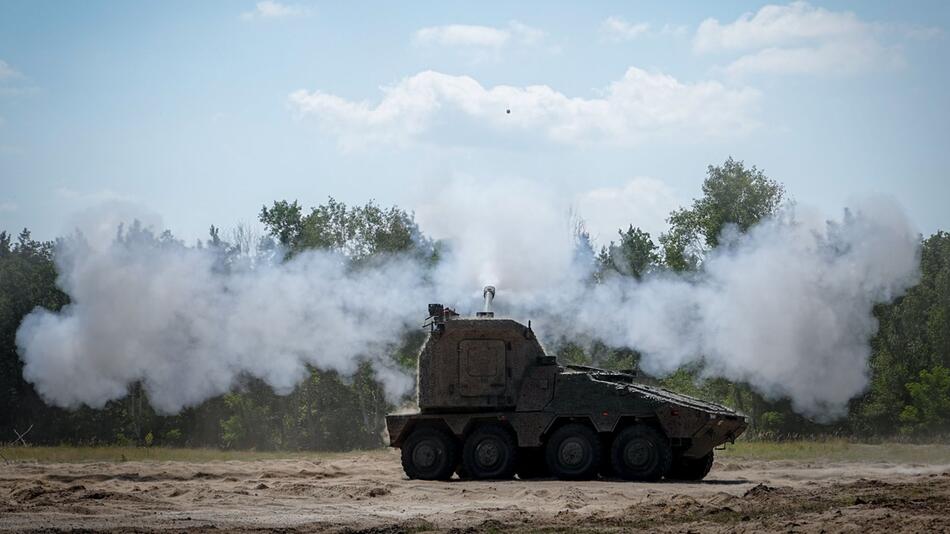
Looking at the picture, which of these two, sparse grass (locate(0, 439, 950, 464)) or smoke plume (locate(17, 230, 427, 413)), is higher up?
smoke plume (locate(17, 230, 427, 413))

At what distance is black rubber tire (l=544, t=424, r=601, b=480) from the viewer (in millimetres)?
24812

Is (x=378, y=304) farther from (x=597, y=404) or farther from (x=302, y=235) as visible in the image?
(x=302, y=235)

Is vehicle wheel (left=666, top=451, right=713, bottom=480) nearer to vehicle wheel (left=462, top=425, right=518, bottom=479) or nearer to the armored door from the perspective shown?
vehicle wheel (left=462, top=425, right=518, bottom=479)

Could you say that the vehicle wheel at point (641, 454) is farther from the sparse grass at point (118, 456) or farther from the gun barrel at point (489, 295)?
the sparse grass at point (118, 456)

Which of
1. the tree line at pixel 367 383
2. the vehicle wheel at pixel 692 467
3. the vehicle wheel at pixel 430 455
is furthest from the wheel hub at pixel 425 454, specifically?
the tree line at pixel 367 383

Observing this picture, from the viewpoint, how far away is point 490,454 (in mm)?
25656

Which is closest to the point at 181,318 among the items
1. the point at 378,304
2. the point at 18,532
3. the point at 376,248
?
the point at 378,304

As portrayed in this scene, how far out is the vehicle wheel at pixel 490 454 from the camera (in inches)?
1006

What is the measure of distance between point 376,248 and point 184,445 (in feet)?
38.4

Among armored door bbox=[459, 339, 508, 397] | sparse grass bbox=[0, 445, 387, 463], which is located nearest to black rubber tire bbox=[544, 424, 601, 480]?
armored door bbox=[459, 339, 508, 397]

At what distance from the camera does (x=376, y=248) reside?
50.1 meters

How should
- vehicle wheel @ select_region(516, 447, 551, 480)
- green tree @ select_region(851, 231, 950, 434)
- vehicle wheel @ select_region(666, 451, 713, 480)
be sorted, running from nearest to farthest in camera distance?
vehicle wheel @ select_region(666, 451, 713, 480)
vehicle wheel @ select_region(516, 447, 551, 480)
green tree @ select_region(851, 231, 950, 434)

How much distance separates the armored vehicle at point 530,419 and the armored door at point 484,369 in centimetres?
2

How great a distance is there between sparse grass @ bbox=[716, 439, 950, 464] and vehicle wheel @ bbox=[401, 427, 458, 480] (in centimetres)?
872
